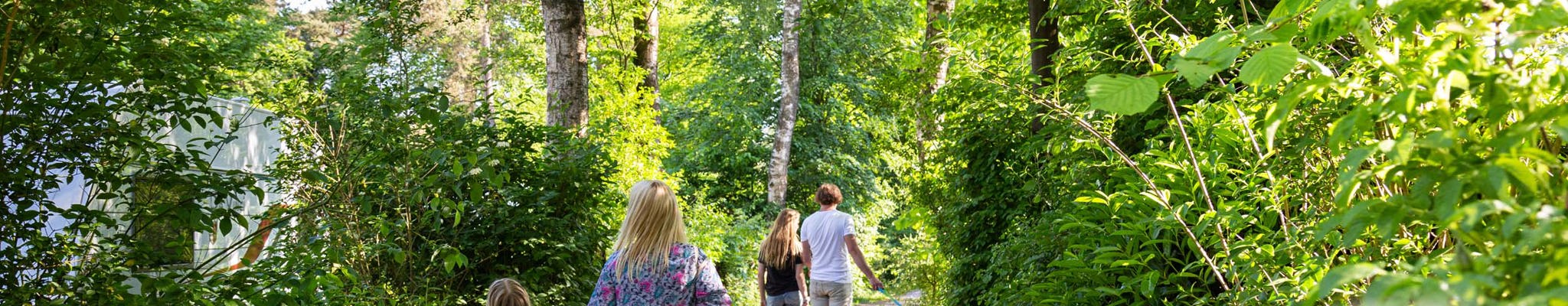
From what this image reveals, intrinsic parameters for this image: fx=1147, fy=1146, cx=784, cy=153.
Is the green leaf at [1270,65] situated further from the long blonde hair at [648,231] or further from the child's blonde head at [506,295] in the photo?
the child's blonde head at [506,295]

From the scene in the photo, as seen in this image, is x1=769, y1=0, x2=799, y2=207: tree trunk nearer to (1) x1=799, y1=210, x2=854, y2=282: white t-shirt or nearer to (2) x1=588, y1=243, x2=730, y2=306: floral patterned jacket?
(1) x1=799, y1=210, x2=854, y2=282: white t-shirt

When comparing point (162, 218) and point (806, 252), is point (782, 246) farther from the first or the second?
point (162, 218)

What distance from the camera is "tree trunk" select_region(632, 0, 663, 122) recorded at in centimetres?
1680

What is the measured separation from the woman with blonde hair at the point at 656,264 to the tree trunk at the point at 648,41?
39.4ft

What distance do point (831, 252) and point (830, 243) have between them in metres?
0.07

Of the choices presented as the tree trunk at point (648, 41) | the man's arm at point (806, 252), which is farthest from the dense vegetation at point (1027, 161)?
the tree trunk at point (648, 41)

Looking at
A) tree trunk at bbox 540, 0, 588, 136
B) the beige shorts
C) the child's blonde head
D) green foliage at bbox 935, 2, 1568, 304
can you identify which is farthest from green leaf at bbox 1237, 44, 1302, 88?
tree trunk at bbox 540, 0, 588, 136

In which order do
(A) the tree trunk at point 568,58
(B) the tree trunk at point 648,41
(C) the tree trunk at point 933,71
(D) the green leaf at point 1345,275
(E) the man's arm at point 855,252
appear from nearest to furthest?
(D) the green leaf at point 1345,275 < (C) the tree trunk at point 933,71 < (E) the man's arm at point 855,252 < (A) the tree trunk at point 568,58 < (B) the tree trunk at point 648,41

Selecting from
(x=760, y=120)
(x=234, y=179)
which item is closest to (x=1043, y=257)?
(x=234, y=179)

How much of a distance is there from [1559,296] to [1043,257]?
13.1 feet

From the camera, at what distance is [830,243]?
837 centimetres

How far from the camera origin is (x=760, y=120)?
20.5 metres

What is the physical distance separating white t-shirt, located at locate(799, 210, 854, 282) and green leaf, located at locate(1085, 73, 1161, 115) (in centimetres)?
691

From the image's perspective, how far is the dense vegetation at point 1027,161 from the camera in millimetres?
1256
